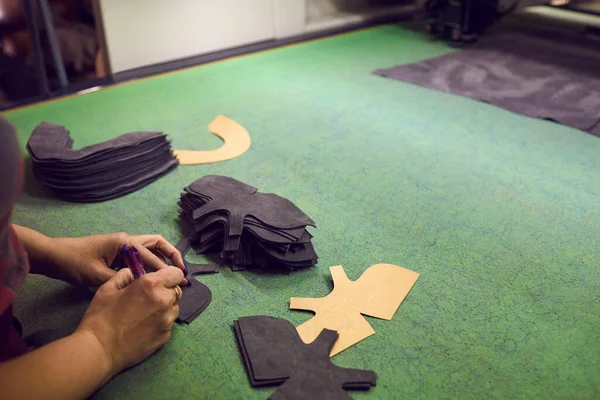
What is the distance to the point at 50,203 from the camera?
2.06m

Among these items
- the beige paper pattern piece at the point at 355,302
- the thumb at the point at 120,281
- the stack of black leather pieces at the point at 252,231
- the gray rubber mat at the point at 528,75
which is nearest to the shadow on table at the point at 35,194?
the stack of black leather pieces at the point at 252,231

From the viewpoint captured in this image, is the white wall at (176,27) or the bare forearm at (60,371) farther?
the white wall at (176,27)

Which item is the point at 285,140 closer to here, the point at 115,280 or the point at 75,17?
the point at 115,280

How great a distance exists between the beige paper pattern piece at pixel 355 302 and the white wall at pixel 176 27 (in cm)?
243

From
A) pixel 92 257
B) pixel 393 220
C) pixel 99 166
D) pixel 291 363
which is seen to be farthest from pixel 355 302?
pixel 99 166

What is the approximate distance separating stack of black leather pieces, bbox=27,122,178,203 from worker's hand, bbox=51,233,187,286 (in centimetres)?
63

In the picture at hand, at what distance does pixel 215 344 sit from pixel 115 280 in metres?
0.31

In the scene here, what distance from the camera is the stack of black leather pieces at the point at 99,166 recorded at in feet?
6.74

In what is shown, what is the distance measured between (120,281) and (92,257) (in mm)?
159

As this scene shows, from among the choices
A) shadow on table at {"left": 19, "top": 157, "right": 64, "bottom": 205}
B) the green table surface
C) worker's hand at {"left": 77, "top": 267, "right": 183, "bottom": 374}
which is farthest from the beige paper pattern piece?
shadow on table at {"left": 19, "top": 157, "right": 64, "bottom": 205}

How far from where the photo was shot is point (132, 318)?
125cm

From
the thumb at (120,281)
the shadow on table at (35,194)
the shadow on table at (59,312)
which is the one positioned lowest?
the shadow on table at (59,312)

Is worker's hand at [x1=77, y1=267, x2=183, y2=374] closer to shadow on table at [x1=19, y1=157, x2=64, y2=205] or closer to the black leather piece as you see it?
the black leather piece

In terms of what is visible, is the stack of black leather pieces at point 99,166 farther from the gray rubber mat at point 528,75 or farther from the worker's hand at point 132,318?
the gray rubber mat at point 528,75
